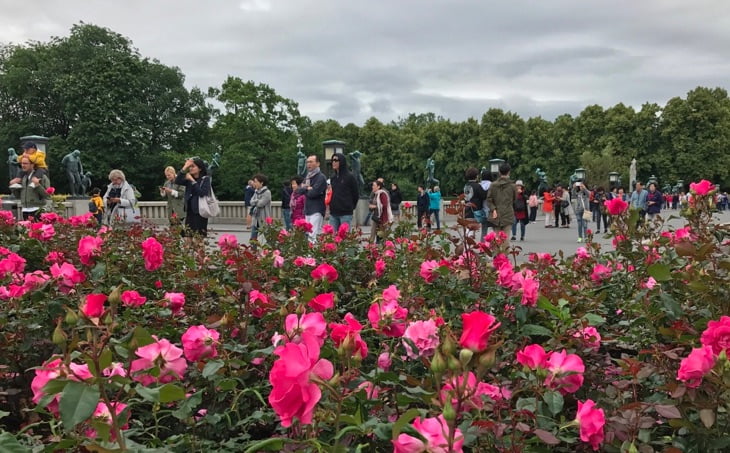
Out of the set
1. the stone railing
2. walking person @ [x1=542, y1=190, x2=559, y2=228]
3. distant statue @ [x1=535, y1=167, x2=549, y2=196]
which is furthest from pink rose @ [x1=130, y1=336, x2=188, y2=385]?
distant statue @ [x1=535, y1=167, x2=549, y2=196]

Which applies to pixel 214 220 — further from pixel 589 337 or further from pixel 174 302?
pixel 589 337

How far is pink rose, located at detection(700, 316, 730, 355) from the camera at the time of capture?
1.34m

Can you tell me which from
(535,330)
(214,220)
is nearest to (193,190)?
(535,330)

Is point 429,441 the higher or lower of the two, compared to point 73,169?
lower

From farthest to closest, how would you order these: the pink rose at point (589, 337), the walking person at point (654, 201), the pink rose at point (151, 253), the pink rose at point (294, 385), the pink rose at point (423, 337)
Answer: the walking person at point (654, 201) < the pink rose at point (151, 253) < the pink rose at point (589, 337) < the pink rose at point (423, 337) < the pink rose at point (294, 385)

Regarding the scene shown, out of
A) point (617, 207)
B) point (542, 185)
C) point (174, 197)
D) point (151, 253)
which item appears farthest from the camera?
point (542, 185)

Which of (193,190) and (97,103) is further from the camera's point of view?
(97,103)

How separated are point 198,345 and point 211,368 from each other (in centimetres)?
12

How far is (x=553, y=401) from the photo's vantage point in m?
1.36

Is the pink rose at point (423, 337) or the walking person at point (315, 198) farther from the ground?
the walking person at point (315, 198)

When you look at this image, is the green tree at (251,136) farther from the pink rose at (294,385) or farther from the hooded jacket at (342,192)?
the pink rose at (294,385)

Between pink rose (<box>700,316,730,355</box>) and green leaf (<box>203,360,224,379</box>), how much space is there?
109 cm

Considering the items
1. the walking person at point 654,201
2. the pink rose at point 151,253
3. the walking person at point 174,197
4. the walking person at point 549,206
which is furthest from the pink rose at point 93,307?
the walking person at point 549,206

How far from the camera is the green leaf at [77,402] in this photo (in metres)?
0.92
